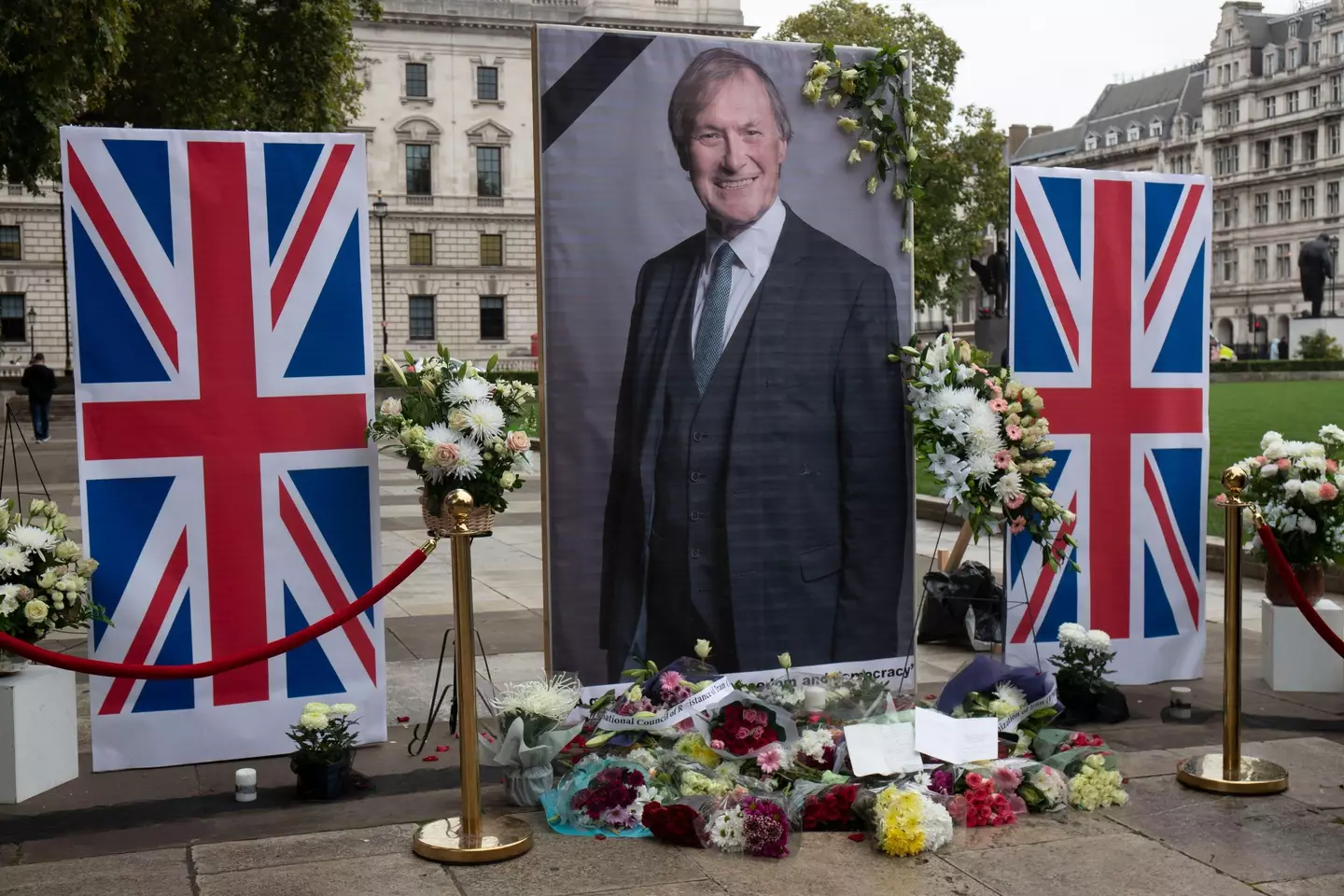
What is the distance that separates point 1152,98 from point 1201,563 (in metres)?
111

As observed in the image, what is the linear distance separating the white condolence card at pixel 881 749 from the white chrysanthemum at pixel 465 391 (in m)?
2.08

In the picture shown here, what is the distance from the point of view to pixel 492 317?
2623 inches

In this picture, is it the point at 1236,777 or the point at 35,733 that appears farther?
the point at 1236,777

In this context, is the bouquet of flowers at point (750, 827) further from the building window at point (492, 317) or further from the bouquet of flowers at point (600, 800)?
the building window at point (492, 317)

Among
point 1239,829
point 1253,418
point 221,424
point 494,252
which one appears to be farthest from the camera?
point 494,252

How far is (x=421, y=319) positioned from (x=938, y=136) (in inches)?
1079

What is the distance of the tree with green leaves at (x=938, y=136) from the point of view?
164 ft

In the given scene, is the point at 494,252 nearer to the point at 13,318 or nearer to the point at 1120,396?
the point at 13,318

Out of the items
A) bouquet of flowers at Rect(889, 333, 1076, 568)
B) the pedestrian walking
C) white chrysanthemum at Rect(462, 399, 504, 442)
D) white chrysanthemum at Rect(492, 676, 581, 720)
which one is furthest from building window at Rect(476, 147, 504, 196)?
white chrysanthemum at Rect(492, 676, 581, 720)

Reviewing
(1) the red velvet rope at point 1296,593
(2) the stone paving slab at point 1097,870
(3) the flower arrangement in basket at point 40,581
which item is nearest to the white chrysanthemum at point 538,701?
(2) the stone paving slab at point 1097,870

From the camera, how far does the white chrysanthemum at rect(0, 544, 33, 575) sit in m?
5.30

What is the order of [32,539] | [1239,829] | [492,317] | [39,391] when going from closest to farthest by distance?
[1239,829]
[32,539]
[39,391]
[492,317]

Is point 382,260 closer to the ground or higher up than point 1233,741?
higher up

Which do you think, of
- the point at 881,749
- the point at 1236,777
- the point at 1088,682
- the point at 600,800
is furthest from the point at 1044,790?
the point at 600,800
